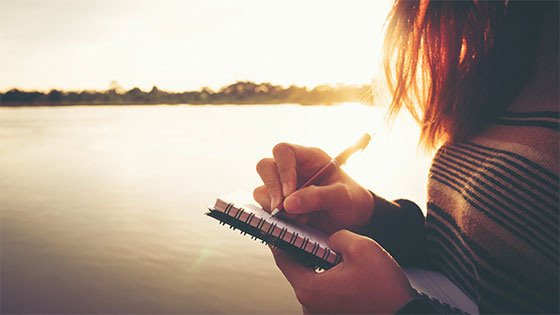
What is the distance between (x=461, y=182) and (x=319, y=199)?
0.35 metres

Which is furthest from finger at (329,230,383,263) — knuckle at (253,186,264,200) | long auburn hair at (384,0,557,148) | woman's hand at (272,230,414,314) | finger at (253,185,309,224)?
long auburn hair at (384,0,557,148)

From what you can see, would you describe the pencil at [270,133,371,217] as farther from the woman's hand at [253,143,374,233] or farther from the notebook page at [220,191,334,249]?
the notebook page at [220,191,334,249]

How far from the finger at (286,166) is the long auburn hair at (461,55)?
1.29 feet

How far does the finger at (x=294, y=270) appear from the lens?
2.33ft

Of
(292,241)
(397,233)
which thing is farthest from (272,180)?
(397,233)

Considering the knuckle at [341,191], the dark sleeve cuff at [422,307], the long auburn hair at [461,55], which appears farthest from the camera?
the knuckle at [341,191]

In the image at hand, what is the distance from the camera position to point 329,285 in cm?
67

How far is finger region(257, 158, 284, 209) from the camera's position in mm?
950

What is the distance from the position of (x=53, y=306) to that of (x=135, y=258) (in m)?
0.68

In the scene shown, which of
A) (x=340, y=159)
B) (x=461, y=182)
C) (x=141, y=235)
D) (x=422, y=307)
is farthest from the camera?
(x=141, y=235)

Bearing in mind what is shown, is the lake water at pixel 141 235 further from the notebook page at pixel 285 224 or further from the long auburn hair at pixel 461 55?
the notebook page at pixel 285 224

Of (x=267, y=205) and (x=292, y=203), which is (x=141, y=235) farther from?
(x=292, y=203)

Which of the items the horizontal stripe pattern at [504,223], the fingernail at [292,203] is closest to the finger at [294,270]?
the fingernail at [292,203]

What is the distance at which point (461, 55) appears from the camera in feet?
3.19
